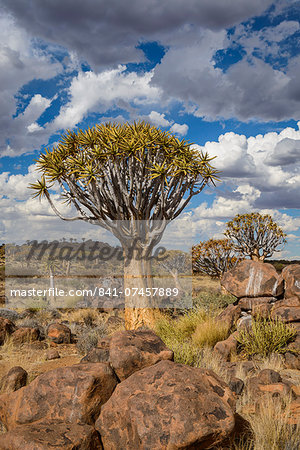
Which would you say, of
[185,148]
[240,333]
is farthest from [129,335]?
[185,148]

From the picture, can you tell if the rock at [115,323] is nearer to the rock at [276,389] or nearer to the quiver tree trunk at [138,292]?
the quiver tree trunk at [138,292]

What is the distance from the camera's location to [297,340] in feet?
23.9

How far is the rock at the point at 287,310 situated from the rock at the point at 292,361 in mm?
852

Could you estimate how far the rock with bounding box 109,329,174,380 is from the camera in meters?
4.40

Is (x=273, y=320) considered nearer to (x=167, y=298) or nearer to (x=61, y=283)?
(x=167, y=298)

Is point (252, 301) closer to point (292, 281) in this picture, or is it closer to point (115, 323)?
point (292, 281)

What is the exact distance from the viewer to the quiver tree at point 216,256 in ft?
64.4

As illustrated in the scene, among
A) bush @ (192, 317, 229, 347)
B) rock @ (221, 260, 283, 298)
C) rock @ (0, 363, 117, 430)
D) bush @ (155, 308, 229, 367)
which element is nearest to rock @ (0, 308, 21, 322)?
bush @ (155, 308, 229, 367)

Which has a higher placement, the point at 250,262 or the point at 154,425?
the point at 250,262

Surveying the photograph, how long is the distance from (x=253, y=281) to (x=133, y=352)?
5295 millimetres

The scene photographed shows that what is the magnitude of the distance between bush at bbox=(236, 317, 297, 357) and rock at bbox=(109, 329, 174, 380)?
303cm

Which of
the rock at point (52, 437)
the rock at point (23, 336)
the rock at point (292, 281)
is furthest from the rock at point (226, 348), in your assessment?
the rock at point (23, 336)

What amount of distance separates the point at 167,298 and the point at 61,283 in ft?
34.7

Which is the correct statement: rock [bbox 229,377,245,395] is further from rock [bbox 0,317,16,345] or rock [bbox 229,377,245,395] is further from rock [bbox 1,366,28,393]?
rock [bbox 0,317,16,345]
